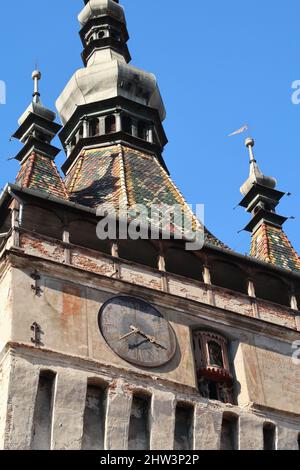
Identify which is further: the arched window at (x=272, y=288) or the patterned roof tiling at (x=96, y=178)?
the patterned roof tiling at (x=96, y=178)

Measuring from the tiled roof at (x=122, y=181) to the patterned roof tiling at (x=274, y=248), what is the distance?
945mm

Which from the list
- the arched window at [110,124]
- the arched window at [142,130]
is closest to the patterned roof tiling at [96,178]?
the arched window at [110,124]

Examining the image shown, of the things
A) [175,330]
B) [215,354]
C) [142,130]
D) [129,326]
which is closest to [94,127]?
[142,130]

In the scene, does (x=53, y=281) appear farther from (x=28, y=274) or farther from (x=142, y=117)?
(x=142, y=117)

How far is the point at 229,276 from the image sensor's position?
2588 cm

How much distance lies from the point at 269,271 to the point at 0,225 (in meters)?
5.29

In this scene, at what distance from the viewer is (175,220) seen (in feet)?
90.2

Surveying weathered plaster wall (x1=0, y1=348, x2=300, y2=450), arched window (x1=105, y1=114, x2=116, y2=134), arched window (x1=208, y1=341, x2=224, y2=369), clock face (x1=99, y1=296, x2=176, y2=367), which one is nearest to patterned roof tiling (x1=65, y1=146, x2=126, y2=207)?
arched window (x1=105, y1=114, x2=116, y2=134)

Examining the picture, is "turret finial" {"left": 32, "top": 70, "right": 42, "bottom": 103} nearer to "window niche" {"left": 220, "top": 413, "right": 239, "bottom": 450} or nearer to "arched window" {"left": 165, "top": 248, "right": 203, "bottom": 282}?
"arched window" {"left": 165, "top": 248, "right": 203, "bottom": 282}

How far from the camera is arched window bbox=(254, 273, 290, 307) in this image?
85.5ft

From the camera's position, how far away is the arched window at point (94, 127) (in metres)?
32.3

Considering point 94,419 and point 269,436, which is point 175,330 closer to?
point 269,436

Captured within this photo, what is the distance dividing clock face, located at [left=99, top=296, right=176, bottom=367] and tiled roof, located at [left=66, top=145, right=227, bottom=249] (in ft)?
10.5

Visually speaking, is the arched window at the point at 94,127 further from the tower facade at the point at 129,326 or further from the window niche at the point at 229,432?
the window niche at the point at 229,432
